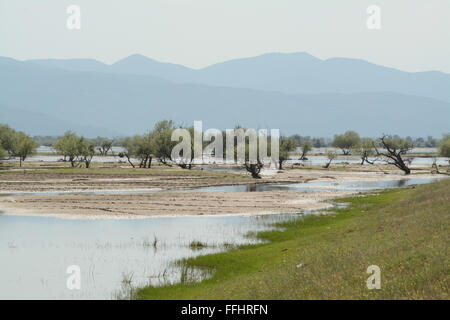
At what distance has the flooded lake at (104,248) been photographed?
25109 mm

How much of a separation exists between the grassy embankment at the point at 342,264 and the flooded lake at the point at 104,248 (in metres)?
2.07

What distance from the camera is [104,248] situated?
3347cm

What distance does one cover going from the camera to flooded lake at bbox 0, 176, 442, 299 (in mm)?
25109

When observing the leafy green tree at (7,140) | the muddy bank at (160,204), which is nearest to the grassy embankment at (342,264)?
the muddy bank at (160,204)

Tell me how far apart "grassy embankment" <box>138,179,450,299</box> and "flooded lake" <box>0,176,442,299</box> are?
2.07 m

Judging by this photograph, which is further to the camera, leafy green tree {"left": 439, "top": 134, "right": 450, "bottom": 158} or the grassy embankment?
leafy green tree {"left": 439, "top": 134, "right": 450, "bottom": 158}

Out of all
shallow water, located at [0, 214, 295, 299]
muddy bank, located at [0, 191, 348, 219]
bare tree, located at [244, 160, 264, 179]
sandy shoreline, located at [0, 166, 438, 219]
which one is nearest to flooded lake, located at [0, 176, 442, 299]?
shallow water, located at [0, 214, 295, 299]

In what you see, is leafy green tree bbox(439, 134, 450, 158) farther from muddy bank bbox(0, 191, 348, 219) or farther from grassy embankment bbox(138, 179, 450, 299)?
grassy embankment bbox(138, 179, 450, 299)

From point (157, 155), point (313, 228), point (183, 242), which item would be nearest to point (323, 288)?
point (183, 242)

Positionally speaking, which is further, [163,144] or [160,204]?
[163,144]

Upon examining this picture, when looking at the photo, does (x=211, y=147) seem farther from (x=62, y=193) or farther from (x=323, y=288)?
(x=323, y=288)

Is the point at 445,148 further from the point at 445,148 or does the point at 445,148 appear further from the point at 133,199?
the point at 133,199

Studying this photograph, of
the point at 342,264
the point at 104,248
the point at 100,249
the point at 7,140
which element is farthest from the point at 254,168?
the point at 342,264

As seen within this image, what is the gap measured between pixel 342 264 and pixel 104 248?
16765 millimetres
